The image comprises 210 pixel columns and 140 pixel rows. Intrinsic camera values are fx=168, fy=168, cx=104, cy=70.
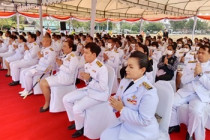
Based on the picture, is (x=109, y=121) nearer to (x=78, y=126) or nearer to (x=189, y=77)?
(x=78, y=126)

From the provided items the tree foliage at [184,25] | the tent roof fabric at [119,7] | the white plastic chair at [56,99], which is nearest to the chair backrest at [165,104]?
the white plastic chair at [56,99]

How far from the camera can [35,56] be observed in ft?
14.5

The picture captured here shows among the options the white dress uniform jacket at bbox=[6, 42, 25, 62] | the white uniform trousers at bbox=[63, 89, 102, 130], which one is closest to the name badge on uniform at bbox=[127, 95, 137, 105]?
the white uniform trousers at bbox=[63, 89, 102, 130]

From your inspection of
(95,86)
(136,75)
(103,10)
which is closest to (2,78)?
(95,86)

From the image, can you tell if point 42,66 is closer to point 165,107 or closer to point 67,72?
point 67,72

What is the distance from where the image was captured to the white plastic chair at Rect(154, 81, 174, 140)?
1573 millimetres

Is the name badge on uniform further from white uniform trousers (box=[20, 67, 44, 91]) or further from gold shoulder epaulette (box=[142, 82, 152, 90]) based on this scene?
white uniform trousers (box=[20, 67, 44, 91])

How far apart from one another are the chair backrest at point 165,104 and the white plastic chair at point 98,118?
949 mm

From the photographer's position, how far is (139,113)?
139 centimetres

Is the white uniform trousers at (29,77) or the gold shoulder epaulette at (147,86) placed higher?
the gold shoulder epaulette at (147,86)

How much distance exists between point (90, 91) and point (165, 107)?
3.63 ft

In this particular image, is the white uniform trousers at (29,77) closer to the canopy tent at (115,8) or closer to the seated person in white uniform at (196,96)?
the seated person in white uniform at (196,96)

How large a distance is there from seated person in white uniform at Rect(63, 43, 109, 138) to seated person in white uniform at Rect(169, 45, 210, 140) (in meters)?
1.10

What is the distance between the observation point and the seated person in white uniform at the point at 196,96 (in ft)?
7.14
